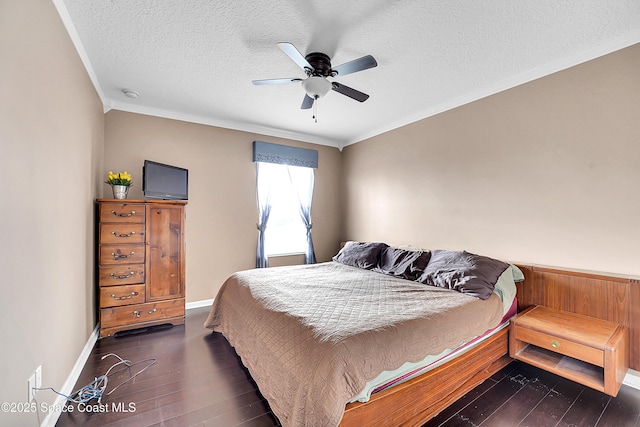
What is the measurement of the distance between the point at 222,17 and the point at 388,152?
2844 mm

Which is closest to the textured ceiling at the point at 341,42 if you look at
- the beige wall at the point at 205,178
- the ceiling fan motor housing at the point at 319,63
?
the ceiling fan motor housing at the point at 319,63

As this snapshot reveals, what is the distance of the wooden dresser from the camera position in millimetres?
2785

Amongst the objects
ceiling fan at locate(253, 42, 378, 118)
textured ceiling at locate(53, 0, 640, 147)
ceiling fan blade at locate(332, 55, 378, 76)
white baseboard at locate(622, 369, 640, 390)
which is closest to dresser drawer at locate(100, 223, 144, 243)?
textured ceiling at locate(53, 0, 640, 147)

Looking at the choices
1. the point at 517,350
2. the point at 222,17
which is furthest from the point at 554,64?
the point at 222,17

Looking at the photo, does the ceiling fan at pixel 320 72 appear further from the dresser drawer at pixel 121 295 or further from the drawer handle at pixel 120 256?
the dresser drawer at pixel 121 295

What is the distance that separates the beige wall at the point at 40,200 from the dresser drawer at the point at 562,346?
3.06 m

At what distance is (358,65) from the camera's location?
2012 mm

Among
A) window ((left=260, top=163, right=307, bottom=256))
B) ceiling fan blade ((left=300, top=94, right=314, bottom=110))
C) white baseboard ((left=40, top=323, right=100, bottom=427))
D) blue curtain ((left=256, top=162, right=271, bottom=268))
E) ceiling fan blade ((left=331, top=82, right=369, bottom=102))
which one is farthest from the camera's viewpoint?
window ((left=260, top=163, right=307, bottom=256))

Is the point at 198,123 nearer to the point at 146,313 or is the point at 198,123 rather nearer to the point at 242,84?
the point at 242,84

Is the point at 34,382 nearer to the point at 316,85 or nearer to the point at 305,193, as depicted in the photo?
the point at 316,85

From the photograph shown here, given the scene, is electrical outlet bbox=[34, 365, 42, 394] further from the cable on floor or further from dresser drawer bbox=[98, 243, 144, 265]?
dresser drawer bbox=[98, 243, 144, 265]

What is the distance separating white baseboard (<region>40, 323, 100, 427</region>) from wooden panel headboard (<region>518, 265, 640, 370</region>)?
11.7 feet

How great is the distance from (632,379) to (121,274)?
4.47m

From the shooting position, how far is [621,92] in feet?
6.92
